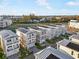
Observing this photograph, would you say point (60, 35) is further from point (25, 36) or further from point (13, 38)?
point (13, 38)

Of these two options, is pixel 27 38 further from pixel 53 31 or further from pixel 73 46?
pixel 53 31

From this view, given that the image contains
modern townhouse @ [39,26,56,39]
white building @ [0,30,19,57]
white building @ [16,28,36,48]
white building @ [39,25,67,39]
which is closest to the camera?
white building @ [0,30,19,57]

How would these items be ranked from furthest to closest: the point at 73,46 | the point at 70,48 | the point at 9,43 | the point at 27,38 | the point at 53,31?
the point at 53,31 < the point at 27,38 < the point at 9,43 < the point at 73,46 < the point at 70,48

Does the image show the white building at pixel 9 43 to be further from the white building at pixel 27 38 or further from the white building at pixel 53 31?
the white building at pixel 53 31

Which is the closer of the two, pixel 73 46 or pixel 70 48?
pixel 70 48

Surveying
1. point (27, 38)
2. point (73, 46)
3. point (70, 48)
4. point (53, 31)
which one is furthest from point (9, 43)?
point (53, 31)

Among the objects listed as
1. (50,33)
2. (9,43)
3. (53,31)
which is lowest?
(50,33)

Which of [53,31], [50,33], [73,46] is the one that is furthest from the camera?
[53,31]

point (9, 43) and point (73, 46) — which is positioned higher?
point (73, 46)

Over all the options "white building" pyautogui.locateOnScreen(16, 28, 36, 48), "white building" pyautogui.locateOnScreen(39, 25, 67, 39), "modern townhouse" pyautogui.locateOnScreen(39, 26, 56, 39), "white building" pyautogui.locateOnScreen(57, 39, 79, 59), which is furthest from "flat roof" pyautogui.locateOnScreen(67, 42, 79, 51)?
"white building" pyautogui.locateOnScreen(39, 25, 67, 39)

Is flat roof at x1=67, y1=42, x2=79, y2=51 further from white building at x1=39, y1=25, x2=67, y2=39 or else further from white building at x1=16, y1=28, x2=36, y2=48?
white building at x1=39, y1=25, x2=67, y2=39

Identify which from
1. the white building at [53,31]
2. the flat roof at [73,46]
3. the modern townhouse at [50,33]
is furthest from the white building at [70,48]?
the white building at [53,31]
